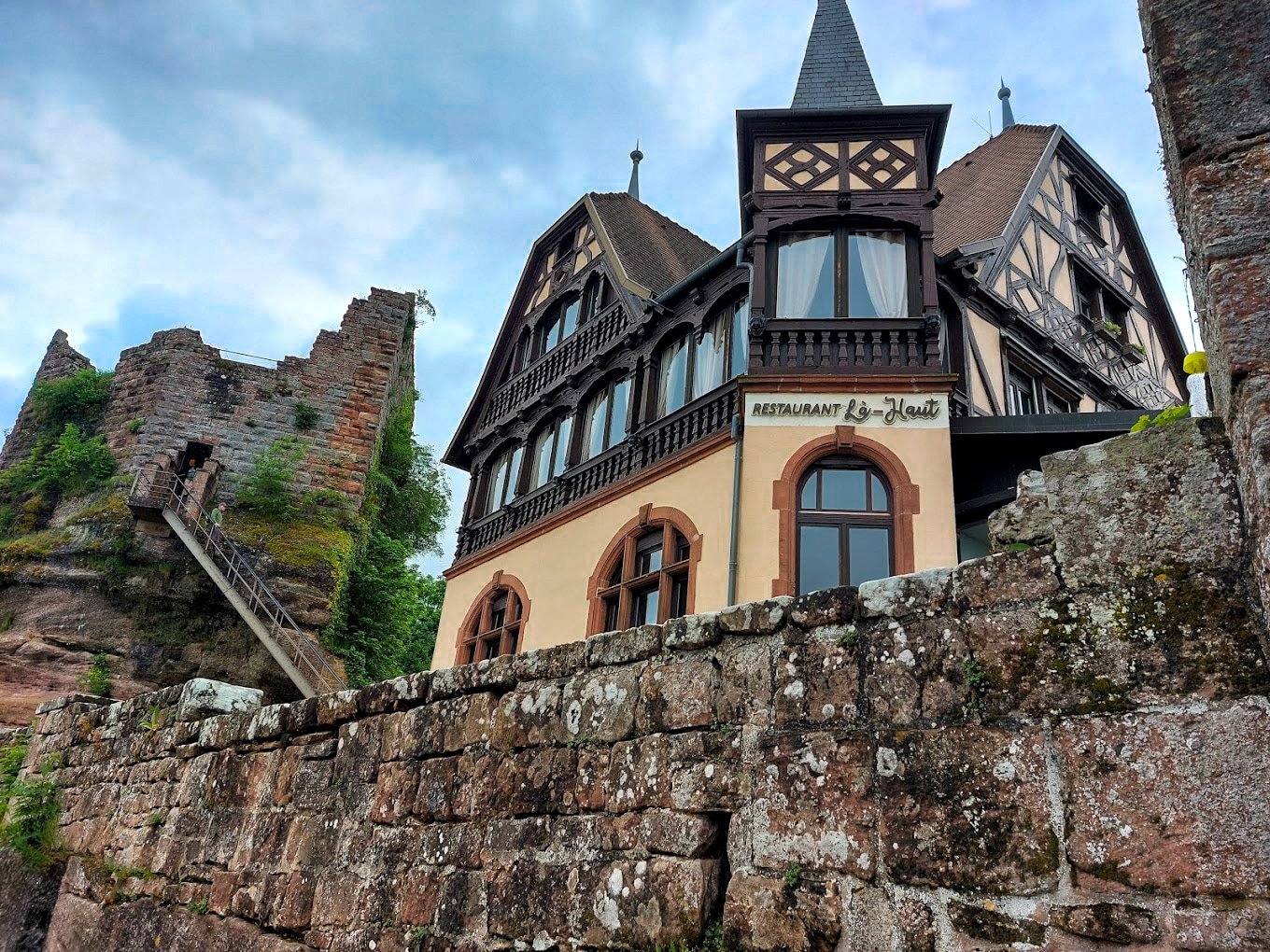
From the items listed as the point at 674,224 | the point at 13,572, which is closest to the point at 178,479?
the point at 13,572

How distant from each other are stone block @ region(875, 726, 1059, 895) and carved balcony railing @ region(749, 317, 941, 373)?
343 inches

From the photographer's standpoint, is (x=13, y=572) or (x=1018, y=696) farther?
(x=13, y=572)

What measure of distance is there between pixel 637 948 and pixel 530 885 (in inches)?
21.7

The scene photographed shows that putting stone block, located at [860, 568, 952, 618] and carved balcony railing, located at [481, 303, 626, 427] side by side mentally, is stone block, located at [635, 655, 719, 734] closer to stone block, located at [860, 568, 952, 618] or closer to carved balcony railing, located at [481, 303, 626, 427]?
stone block, located at [860, 568, 952, 618]

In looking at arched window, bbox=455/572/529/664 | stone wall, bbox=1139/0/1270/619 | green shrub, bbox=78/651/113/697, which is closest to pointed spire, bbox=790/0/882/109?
arched window, bbox=455/572/529/664

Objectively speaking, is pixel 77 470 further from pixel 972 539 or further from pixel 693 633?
pixel 693 633

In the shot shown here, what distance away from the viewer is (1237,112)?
2463 millimetres

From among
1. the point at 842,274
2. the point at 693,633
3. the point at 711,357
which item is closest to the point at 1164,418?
the point at 693,633

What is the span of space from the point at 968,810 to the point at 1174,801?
47 cm

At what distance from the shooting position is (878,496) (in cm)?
1027

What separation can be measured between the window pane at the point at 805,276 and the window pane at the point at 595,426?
372 centimetres

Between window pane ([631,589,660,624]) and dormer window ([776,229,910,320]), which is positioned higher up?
dormer window ([776,229,910,320])

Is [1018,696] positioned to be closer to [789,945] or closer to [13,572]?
[789,945]

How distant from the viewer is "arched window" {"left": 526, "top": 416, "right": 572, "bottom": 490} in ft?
48.9
